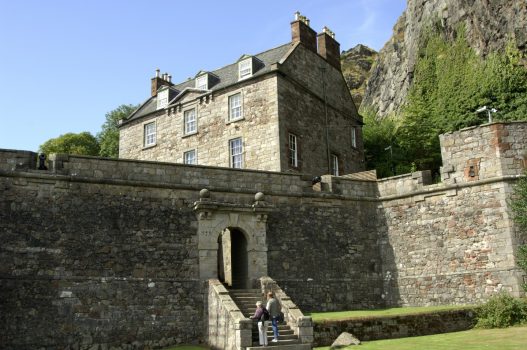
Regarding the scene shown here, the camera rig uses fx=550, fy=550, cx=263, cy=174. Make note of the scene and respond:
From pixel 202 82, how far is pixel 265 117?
581cm

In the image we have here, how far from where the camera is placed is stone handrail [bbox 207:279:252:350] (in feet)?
47.6

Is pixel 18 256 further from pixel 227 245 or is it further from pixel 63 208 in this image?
pixel 227 245

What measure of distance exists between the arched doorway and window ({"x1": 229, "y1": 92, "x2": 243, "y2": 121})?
8707 mm

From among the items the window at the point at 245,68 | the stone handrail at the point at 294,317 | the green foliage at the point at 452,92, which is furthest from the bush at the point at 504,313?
the window at the point at 245,68

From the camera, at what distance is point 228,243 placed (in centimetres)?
2116

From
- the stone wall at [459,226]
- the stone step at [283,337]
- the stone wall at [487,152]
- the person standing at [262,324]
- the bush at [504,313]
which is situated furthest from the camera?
the stone wall at [487,152]

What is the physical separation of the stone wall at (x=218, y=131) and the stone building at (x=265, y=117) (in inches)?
1.9

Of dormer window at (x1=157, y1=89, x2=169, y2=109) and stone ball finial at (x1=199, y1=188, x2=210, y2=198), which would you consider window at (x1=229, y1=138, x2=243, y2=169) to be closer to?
dormer window at (x1=157, y1=89, x2=169, y2=109)

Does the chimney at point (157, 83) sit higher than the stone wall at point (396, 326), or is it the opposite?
the chimney at point (157, 83)

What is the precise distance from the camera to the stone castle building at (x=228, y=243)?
618 inches

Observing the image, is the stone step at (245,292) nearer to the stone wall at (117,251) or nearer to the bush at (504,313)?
the stone wall at (117,251)

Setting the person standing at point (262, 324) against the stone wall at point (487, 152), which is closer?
the person standing at point (262, 324)

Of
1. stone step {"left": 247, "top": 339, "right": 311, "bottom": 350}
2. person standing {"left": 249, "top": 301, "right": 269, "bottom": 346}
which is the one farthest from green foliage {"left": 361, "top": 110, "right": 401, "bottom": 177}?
person standing {"left": 249, "top": 301, "right": 269, "bottom": 346}

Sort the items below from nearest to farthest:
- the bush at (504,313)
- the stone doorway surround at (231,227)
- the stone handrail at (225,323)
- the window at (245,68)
A: the stone handrail at (225,323) < the bush at (504,313) < the stone doorway surround at (231,227) < the window at (245,68)
